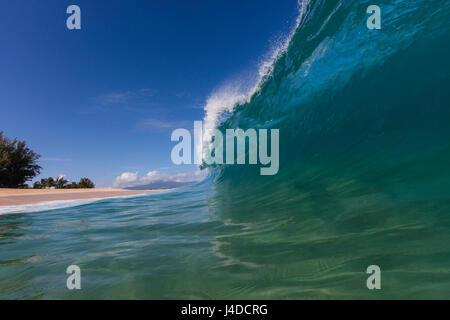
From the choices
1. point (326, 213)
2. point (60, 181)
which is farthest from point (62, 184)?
point (326, 213)

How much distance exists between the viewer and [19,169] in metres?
20.6

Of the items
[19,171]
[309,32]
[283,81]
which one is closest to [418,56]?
[309,32]

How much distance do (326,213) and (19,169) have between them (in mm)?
27382

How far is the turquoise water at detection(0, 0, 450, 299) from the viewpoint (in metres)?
1.50

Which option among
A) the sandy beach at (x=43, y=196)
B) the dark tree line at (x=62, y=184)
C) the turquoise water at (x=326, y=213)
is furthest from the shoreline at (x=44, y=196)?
the dark tree line at (x=62, y=184)

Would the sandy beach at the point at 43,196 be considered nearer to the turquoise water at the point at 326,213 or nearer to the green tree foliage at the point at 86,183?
the turquoise water at the point at 326,213

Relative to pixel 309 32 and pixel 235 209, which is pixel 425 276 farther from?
pixel 309 32

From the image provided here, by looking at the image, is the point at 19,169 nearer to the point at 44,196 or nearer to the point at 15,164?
the point at 15,164

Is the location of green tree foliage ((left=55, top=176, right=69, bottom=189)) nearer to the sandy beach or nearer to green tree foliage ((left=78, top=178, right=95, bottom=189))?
green tree foliage ((left=78, top=178, right=95, bottom=189))

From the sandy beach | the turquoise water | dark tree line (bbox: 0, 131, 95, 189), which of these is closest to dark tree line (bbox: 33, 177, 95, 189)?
dark tree line (bbox: 0, 131, 95, 189)

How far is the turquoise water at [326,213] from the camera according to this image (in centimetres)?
150
